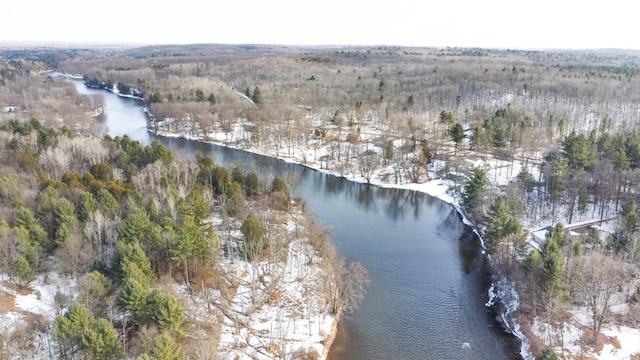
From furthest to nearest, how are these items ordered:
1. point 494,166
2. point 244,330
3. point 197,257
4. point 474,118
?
point 474,118, point 494,166, point 197,257, point 244,330

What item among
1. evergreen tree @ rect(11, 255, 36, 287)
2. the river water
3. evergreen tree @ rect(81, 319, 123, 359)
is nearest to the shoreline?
the river water

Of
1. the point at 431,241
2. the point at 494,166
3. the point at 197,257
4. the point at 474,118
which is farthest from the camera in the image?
the point at 474,118

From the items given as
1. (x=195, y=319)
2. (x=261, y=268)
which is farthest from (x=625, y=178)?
(x=195, y=319)

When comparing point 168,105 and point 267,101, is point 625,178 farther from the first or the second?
point 168,105

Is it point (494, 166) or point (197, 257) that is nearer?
point (197, 257)

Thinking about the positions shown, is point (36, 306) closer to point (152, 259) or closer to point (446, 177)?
point (152, 259)

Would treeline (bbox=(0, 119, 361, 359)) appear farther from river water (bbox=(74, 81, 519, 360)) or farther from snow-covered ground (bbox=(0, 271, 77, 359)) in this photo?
river water (bbox=(74, 81, 519, 360))
